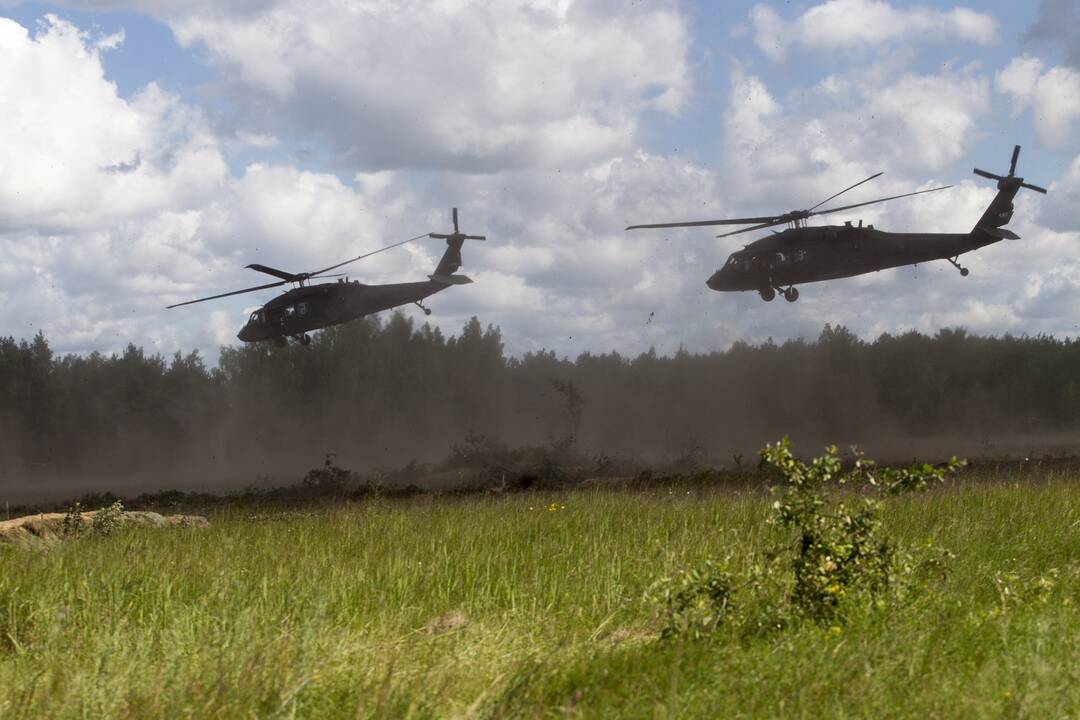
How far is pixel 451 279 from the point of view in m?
30.6

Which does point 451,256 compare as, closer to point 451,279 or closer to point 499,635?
point 451,279

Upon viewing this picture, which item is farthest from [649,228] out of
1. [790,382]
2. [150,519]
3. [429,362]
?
[429,362]

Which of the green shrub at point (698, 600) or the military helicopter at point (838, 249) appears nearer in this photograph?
the green shrub at point (698, 600)

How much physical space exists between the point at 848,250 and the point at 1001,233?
157 inches

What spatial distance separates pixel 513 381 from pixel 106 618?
41.9 meters

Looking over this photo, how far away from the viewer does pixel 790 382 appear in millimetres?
45750

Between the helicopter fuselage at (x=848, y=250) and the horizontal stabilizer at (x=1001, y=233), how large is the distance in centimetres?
9

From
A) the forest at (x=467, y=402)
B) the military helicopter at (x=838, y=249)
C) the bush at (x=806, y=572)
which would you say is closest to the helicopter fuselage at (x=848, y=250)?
the military helicopter at (x=838, y=249)

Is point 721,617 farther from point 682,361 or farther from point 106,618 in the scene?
point 682,361

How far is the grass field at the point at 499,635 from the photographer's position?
16.5ft

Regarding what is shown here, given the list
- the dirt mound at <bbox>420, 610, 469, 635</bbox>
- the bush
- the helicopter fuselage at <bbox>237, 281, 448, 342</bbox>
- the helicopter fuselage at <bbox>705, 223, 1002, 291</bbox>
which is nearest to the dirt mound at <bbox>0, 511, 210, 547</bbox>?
→ the dirt mound at <bbox>420, 610, 469, 635</bbox>

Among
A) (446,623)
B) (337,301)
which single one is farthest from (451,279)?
(446,623)

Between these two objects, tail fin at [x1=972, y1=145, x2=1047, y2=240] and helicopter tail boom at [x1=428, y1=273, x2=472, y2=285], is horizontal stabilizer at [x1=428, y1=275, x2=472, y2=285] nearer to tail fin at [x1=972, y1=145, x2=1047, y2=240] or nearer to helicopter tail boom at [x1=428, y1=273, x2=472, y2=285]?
helicopter tail boom at [x1=428, y1=273, x2=472, y2=285]

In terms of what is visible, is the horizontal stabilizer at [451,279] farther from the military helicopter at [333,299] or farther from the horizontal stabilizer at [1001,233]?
the horizontal stabilizer at [1001,233]
